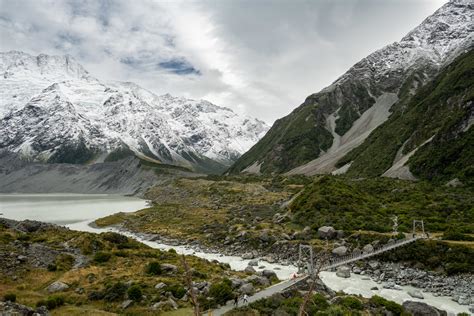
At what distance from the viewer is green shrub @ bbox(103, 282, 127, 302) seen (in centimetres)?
3221

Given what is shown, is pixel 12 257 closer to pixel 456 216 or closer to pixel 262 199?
pixel 456 216

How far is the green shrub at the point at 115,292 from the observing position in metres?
32.2

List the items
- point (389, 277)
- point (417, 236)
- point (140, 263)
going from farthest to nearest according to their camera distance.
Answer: point (417, 236) < point (140, 263) < point (389, 277)

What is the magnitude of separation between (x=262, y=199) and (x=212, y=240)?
4138 cm

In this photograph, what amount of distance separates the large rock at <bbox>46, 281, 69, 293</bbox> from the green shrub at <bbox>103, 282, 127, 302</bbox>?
490 centimetres

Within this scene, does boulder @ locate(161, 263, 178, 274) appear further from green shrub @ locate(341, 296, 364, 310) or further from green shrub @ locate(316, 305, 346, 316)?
green shrub @ locate(316, 305, 346, 316)

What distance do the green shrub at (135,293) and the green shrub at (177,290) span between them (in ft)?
8.13

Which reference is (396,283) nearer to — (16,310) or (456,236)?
(456,236)

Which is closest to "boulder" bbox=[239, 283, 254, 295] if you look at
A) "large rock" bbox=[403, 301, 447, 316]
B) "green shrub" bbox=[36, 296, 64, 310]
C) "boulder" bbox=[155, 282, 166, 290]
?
"boulder" bbox=[155, 282, 166, 290]

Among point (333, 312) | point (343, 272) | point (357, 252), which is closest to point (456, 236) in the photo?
point (357, 252)

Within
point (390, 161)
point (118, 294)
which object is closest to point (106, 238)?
point (118, 294)

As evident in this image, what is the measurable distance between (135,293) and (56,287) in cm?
940

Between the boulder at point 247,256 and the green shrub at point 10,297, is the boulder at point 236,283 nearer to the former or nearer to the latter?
the green shrub at point 10,297

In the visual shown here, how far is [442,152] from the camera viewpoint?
363ft
